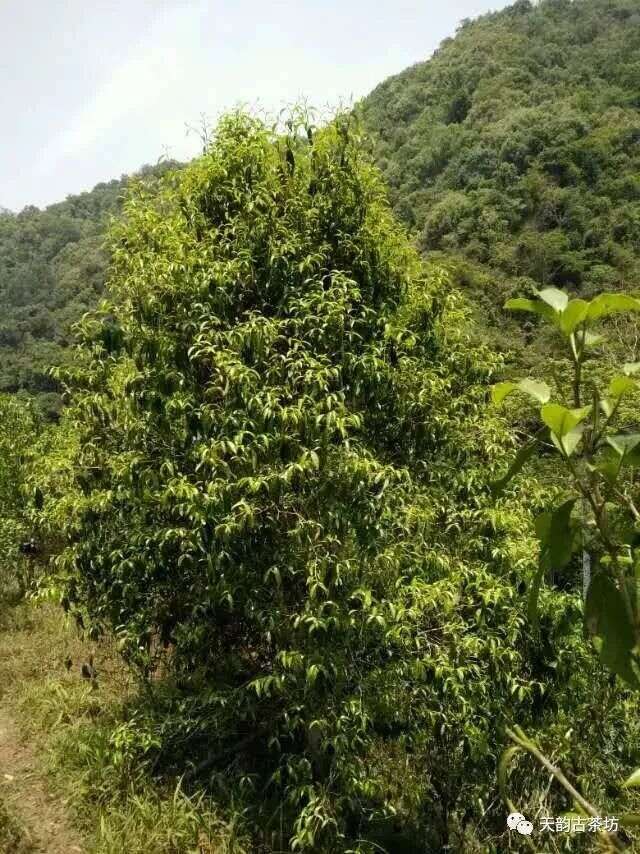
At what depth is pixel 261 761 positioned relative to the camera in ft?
17.7

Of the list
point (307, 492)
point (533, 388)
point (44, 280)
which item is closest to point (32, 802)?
point (307, 492)

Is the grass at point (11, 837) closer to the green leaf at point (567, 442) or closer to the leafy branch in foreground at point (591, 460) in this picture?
the leafy branch in foreground at point (591, 460)

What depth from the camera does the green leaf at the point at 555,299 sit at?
33.4 inches

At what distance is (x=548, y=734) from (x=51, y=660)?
605 centimetres

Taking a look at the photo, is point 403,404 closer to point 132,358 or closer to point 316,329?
point 316,329

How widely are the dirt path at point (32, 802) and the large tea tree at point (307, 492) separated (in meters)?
1.19

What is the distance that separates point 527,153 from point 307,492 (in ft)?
155

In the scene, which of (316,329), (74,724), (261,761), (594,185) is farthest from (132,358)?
(594,185)

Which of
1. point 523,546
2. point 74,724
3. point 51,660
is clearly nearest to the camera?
point 523,546

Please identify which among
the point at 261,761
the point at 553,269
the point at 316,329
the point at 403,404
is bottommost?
the point at 553,269

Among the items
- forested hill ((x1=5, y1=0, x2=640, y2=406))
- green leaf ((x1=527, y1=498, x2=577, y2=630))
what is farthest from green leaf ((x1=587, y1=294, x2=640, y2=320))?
forested hill ((x1=5, y1=0, x2=640, y2=406))

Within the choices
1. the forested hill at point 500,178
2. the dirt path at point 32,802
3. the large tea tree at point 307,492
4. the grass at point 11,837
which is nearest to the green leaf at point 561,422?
the large tea tree at point 307,492

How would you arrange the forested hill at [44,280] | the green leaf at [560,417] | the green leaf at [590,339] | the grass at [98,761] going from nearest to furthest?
the green leaf at [560,417] → the green leaf at [590,339] → the grass at [98,761] → the forested hill at [44,280]

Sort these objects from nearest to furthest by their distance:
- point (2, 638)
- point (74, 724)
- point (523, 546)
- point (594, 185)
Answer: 1. point (523, 546)
2. point (74, 724)
3. point (2, 638)
4. point (594, 185)
